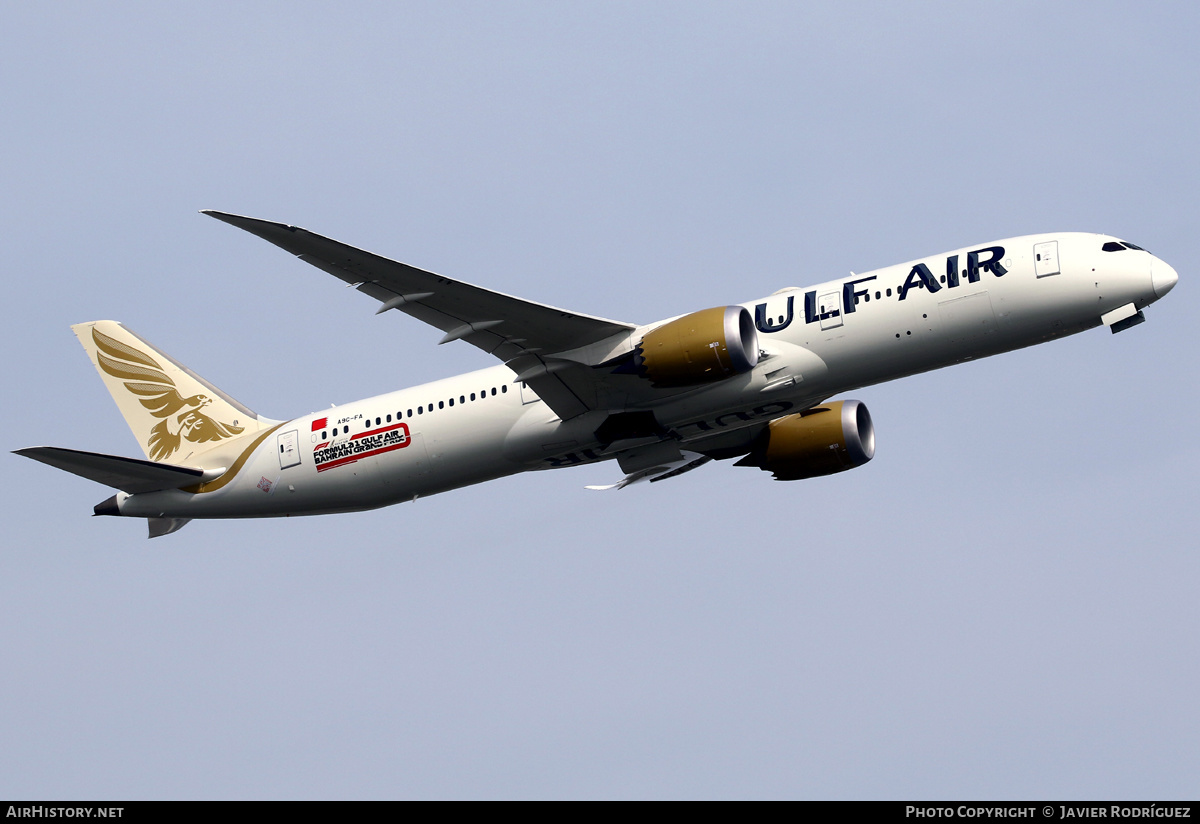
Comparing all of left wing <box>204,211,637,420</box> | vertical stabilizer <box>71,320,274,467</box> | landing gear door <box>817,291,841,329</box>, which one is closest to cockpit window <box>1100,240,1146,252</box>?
landing gear door <box>817,291,841,329</box>

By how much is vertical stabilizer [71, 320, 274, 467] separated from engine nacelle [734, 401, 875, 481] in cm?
1678

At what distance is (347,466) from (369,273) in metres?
8.44

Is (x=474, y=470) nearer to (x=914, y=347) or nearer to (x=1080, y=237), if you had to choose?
(x=914, y=347)

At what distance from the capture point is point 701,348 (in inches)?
1452

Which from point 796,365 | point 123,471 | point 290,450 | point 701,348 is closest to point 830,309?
point 796,365

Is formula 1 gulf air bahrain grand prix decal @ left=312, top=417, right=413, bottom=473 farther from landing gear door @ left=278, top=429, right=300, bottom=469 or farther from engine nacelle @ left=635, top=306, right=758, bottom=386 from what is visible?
engine nacelle @ left=635, top=306, right=758, bottom=386

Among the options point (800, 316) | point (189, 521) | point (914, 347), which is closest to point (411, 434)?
point (189, 521)

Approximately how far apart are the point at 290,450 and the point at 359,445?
2.64m

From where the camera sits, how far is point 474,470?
41375 mm

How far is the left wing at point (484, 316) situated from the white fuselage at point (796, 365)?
1.42m

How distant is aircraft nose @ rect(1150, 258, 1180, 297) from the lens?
120ft

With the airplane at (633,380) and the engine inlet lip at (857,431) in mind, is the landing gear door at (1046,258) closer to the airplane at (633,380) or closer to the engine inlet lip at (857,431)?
the airplane at (633,380)

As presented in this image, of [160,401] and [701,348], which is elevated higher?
[160,401]

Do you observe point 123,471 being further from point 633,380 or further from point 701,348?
point 701,348
